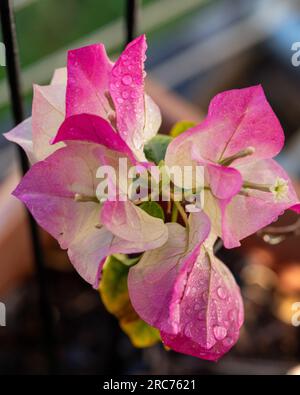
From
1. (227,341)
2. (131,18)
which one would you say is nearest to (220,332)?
(227,341)

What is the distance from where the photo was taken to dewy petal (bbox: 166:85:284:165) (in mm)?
316

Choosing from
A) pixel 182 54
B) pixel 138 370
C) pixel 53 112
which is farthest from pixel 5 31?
pixel 182 54

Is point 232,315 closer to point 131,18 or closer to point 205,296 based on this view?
point 205,296

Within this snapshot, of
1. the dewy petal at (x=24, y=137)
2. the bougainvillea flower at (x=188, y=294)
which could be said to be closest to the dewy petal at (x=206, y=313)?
the bougainvillea flower at (x=188, y=294)

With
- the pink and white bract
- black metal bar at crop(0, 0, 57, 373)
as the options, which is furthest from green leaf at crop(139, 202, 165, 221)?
black metal bar at crop(0, 0, 57, 373)

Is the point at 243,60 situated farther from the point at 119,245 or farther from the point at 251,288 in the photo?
the point at 119,245

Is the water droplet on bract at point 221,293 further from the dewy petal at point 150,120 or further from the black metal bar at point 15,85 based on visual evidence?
the black metal bar at point 15,85

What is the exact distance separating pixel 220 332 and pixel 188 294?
0.09 ft

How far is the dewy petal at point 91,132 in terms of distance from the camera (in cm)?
30

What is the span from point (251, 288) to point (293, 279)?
51 millimetres

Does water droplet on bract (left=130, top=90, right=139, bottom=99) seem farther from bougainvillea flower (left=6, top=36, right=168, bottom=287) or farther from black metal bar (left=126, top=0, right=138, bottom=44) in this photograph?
black metal bar (left=126, top=0, right=138, bottom=44)

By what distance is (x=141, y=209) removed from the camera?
33cm

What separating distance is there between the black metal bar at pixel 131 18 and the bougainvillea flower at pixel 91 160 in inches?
5.1

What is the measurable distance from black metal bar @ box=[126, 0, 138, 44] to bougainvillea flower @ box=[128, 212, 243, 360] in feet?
0.59
